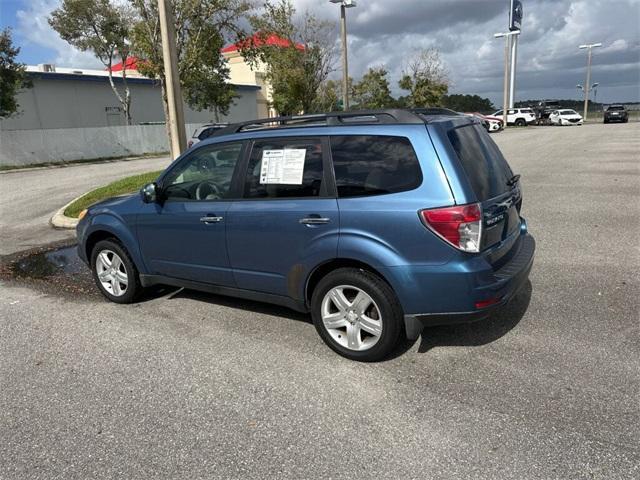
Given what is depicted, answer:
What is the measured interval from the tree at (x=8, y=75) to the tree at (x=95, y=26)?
17.1 ft

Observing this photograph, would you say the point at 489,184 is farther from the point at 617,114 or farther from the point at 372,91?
the point at 617,114

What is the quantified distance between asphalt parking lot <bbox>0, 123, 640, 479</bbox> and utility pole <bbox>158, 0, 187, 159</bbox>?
4.98 metres

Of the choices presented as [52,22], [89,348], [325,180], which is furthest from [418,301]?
[52,22]

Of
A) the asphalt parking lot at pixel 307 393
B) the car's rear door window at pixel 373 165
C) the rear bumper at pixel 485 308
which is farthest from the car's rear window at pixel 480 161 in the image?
the asphalt parking lot at pixel 307 393

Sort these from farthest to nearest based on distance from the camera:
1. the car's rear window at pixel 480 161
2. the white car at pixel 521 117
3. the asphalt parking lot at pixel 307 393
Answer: the white car at pixel 521 117 → the car's rear window at pixel 480 161 → the asphalt parking lot at pixel 307 393

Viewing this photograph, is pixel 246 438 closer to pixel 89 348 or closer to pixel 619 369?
pixel 89 348

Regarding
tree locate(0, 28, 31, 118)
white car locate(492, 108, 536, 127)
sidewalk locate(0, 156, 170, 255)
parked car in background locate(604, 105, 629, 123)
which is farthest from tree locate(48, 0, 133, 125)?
parked car in background locate(604, 105, 629, 123)

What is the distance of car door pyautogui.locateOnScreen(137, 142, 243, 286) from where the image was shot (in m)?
4.32

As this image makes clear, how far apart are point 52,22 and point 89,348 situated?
1197 inches

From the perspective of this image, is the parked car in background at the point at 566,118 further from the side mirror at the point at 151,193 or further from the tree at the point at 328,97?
the side mirror at the point at 151,193

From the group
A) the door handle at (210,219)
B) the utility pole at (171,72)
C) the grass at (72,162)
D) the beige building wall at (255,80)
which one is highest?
the beige building wall at (255,80)

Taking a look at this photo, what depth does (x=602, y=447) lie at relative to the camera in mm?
2701

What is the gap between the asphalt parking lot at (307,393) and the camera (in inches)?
106

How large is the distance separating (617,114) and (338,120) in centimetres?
4880
